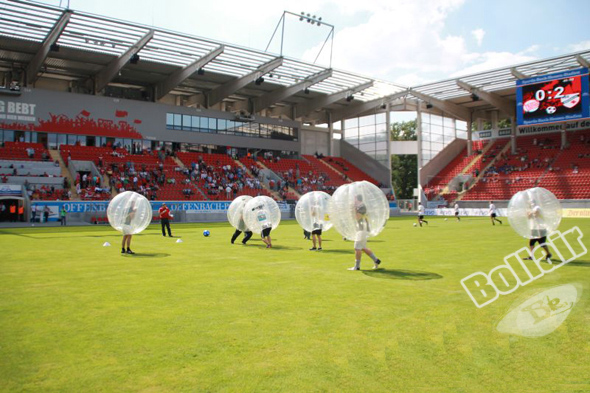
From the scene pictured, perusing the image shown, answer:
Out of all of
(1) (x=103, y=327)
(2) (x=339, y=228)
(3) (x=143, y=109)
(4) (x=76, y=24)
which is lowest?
(1) (x=103, y=327)

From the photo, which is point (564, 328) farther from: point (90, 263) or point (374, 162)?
point (374, 162)

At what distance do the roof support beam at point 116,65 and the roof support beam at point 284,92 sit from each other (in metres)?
17.5

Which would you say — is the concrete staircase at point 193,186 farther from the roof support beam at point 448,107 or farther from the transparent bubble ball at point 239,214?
the roof support beam at point 448,107

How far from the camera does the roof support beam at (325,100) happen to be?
50188 millimetres

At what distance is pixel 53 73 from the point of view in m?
42.3

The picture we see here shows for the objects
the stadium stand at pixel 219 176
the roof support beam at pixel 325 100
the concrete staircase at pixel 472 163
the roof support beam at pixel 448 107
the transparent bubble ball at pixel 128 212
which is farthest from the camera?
the concrete staircase at pixel 472 163

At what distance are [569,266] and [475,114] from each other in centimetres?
5265

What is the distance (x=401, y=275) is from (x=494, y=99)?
48023mm

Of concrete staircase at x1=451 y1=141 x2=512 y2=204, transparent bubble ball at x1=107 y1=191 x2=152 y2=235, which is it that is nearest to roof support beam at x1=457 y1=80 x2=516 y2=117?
concrete staircase at x1=451 y1=141 x2=512 y2=204

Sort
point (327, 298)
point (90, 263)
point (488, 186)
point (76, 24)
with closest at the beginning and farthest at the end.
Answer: point (327, 298) → point (90, 263) → point (76, 24) → point (488, 186)

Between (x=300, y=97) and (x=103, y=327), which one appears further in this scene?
(x=300, y=97)

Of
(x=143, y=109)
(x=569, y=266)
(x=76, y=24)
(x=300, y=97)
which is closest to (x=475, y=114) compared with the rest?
(x=300, y=97)

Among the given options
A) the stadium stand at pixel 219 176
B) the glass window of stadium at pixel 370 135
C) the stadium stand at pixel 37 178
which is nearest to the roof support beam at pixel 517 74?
the glass window of stadium at pixel 370 135

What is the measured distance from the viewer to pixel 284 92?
50.3 metres
